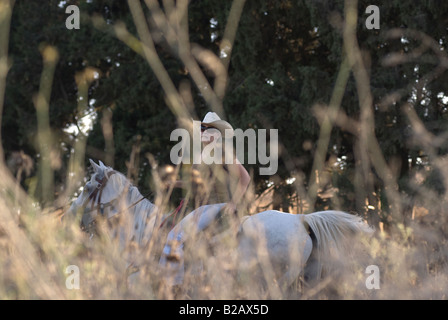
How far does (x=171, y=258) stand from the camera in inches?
155

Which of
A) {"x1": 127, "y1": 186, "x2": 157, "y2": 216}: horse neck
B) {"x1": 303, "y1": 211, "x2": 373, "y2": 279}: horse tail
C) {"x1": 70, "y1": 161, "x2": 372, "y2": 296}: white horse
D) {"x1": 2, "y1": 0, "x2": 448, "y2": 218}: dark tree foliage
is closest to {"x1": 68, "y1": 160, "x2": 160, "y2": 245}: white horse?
{"x1": 127, "y1": 186, "x2": 157, "y2": 216}: horse neck

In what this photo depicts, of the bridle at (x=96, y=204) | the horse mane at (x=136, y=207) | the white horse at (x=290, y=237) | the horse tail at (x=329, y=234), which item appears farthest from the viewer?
the bridle at (x=96, y=204)

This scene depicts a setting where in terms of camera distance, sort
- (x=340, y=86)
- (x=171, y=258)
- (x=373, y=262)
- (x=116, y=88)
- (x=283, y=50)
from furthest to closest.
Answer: (x=116, y=88)
(x=283, y=50)
(x=340, y=86)
(x=373, y=262)
(x=171, y=258)

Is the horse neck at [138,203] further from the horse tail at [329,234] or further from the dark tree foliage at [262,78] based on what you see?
the dark tree foliage at [262,78]

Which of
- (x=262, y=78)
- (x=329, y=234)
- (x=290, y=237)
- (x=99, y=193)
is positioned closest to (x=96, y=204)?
(x=99, y=193)

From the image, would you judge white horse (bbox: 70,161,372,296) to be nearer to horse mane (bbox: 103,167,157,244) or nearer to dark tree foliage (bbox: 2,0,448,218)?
horse mane (bbox: 103,167,157,244)

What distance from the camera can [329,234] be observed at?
4758 mm

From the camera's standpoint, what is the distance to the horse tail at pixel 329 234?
4.75 metres

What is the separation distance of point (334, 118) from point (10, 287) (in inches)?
292

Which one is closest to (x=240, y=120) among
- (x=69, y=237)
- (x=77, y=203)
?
(x=77, y=203)

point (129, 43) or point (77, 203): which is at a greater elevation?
point (129, 43)

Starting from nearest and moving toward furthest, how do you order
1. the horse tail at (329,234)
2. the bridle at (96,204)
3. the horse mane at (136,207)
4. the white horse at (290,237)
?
the white horse at (290,237) → the horse tail at (329,234) → the horse mane at (136,207) → the bridle at (96,204)

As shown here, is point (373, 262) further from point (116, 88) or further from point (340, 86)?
point (116, 88)

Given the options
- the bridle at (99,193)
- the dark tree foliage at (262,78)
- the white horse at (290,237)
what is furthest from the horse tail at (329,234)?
the dark tree foliage at (262,78)
